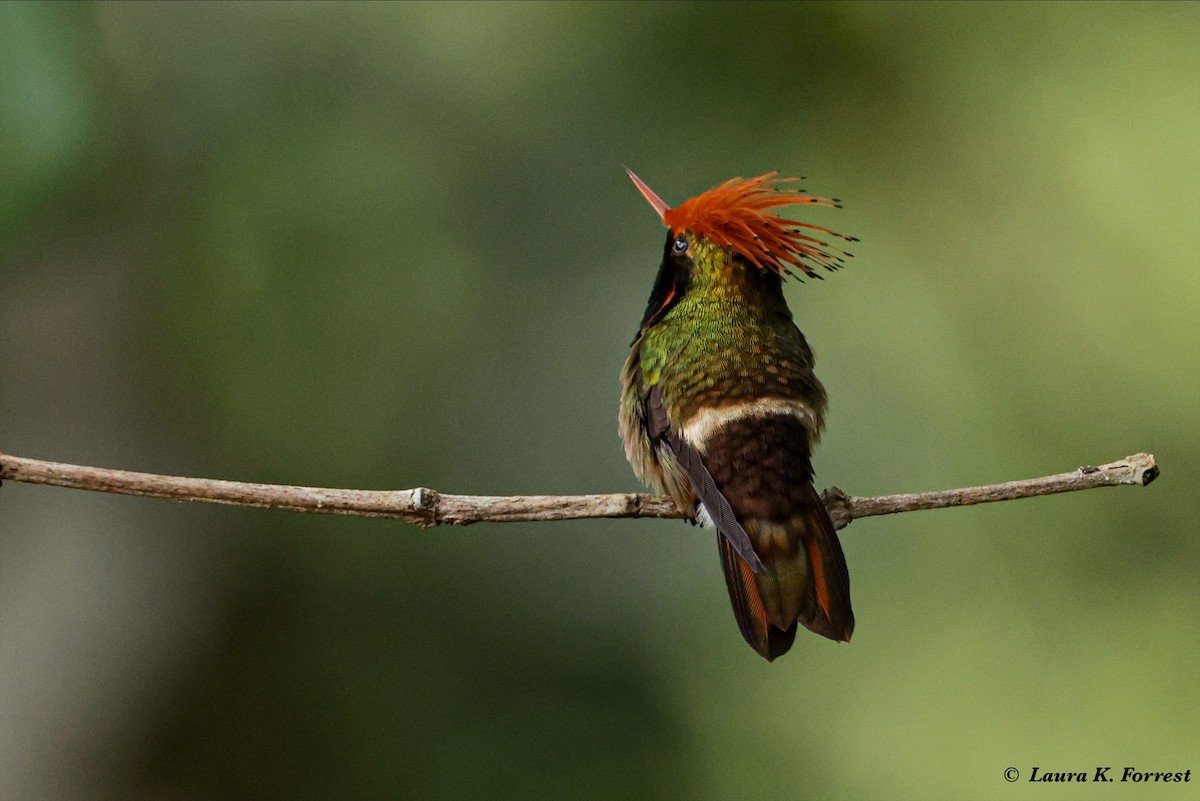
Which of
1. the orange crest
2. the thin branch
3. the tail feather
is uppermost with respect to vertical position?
the orange crest

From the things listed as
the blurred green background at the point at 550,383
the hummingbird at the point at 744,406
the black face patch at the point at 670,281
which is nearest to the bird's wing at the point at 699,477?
the hummingbird at the point at 744,406

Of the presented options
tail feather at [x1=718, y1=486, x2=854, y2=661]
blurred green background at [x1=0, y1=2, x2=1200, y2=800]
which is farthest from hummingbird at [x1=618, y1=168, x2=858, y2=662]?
blurred green background at [x1=0, y1=2, x2=1200, y2=800]

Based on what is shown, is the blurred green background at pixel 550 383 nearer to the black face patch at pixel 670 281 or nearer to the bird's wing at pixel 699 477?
the black face patch at pixel 670 281

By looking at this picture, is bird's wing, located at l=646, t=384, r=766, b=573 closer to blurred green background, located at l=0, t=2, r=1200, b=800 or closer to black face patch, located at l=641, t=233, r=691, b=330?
black face patch, located at l=641, t=233, r=691, b=330

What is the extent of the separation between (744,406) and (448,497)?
421 millimetres

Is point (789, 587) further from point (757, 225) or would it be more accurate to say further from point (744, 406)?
point (757, 225)

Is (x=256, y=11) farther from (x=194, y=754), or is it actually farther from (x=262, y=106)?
(x=194, y=754)

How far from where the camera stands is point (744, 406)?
1.44 metres

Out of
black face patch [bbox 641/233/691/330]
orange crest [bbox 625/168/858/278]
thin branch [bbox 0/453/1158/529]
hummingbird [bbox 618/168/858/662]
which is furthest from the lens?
black face patch [bbox 641/233/691/330]

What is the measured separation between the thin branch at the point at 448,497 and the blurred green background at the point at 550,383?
28.5 inches

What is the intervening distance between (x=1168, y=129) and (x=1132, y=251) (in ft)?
0.81

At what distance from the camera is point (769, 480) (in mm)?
1335

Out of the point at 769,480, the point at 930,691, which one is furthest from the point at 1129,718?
the point at 769,480

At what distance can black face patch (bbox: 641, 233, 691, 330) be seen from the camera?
1592 millimetres
